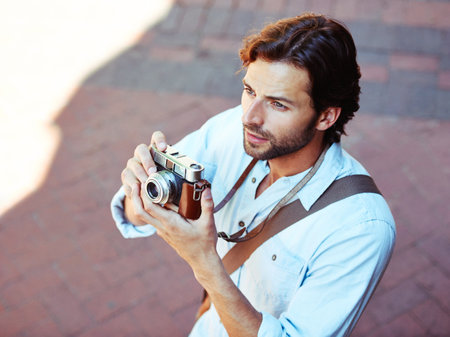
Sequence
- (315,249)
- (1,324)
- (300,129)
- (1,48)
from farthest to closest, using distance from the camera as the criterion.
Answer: (1,48) → (1,324) → (300,129) → (315,249)

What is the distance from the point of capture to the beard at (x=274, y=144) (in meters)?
1.88

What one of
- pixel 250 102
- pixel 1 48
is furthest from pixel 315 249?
pixel 1 48

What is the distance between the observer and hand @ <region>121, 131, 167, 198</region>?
1864 millimetres

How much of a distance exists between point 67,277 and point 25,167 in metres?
1.10

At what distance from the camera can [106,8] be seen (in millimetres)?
5477

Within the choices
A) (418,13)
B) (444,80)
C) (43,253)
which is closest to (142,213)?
(43,253)

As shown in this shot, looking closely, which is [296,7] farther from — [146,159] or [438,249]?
[146,159]

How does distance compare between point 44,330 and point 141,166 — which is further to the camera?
point 44,330

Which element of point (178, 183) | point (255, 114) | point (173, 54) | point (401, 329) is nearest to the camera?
point (178, 183)

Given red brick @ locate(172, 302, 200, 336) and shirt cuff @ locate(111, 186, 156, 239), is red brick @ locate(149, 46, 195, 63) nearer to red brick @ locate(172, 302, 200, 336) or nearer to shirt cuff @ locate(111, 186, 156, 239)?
red brick @ locate(172, 302, 200, 336)

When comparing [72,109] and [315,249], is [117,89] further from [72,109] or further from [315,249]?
[315,249]

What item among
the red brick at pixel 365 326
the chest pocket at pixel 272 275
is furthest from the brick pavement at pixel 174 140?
the chest pocket at pixel 272 275

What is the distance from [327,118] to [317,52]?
27 cm

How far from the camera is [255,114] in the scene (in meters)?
1.87
